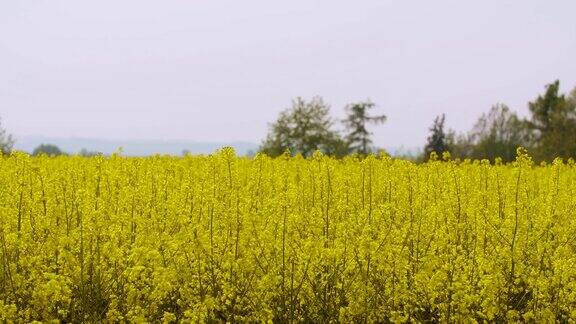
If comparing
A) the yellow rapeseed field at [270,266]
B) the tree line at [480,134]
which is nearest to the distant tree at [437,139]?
the tree line at [480,134]

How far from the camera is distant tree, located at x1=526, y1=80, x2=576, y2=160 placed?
4034 cm

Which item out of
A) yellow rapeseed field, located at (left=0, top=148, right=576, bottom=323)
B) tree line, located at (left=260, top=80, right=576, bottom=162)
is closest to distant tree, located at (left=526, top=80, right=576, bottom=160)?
tree line, located at (left=260, top=80, right=576, bottom=162)

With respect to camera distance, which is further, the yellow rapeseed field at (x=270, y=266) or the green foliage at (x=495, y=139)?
the green foliage at (x=495, y=139)

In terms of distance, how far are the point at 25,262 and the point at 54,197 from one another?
2638mm

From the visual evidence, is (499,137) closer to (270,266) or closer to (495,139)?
(495,139)

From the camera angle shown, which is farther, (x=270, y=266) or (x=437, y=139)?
(x=437, y=139)

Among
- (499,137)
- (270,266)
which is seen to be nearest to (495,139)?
(499,137)

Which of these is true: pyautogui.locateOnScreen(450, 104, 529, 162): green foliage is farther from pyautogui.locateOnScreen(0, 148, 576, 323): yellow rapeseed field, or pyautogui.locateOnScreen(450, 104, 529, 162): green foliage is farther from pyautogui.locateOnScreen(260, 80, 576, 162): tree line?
pyautogui.locateOnScreen(0, 148, 576, 323): yellow rapeseed field

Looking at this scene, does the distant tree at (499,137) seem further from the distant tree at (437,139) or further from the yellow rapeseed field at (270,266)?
the yellow rapeseed field at (270,266)

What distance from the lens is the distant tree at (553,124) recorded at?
40344 millimetres

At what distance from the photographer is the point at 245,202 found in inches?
292

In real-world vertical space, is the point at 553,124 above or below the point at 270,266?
above

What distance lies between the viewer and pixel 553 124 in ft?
144

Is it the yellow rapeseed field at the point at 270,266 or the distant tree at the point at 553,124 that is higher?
the distant tree at the point at 553,124
